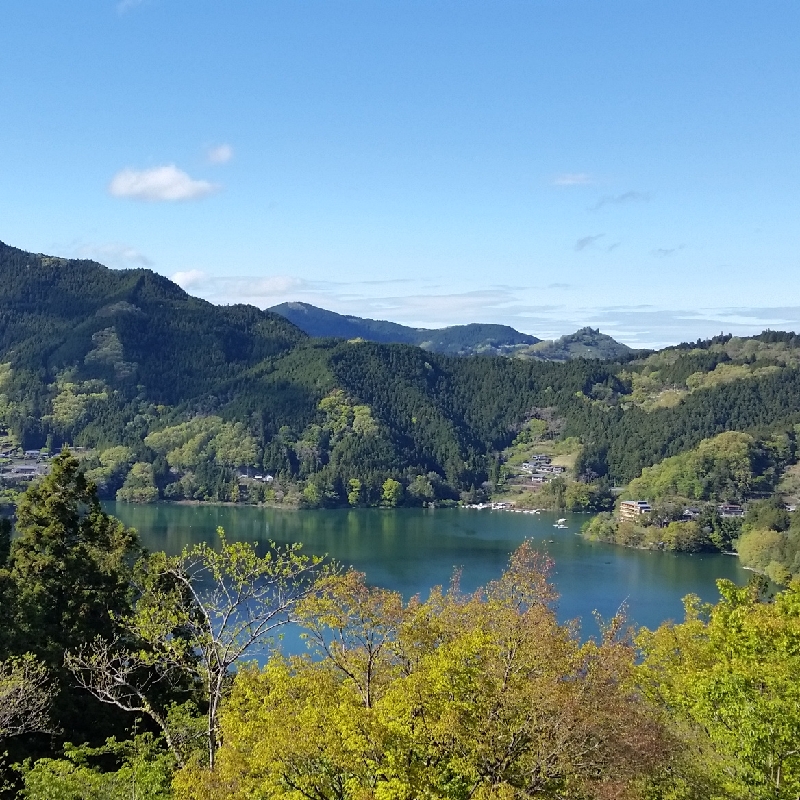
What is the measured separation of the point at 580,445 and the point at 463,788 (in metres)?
171

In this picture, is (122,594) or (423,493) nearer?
(122,594)

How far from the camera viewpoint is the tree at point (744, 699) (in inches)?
462

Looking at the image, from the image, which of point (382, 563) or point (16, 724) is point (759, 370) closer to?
point (382, 563)

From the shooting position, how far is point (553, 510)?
469ft

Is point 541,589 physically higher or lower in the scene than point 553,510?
higher

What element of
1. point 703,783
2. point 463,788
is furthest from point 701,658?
point 463,788

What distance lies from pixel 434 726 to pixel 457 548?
8995 centimetres

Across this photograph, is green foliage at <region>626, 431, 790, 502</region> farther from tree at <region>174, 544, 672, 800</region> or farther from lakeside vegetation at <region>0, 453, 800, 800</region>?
tree at <region>174, 544, 672, 800</region>

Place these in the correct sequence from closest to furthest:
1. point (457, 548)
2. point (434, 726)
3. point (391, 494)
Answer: point (434, 726) → point (457, 548) → point (391, 494)

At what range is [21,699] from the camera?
47.8 ft

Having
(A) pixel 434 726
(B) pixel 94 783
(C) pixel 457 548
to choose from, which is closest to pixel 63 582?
(B) pixel 94 783

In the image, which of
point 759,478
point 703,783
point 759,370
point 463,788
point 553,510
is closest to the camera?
point 463,788

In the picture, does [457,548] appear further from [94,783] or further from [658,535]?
Result: [94,783]

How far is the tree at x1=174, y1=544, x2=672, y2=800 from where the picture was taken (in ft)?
34.0
